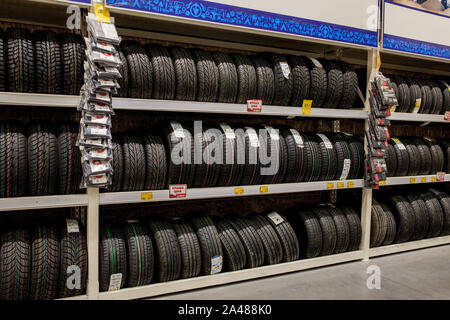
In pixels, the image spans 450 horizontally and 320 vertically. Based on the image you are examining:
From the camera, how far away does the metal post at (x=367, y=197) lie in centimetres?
363

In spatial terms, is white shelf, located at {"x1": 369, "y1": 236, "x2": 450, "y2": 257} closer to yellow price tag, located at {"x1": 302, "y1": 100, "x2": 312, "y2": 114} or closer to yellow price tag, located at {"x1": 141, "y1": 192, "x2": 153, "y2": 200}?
yellow price tag, located at {"x1": 302, "y1": 100, "x2": 312, "y2": 114}

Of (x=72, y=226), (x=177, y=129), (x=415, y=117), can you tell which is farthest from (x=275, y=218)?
(x=415, y=117)

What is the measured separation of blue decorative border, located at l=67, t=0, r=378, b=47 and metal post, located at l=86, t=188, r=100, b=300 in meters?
1.32

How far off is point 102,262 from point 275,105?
1.88 metres

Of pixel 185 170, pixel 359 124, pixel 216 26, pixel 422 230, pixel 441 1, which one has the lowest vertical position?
pixel 422 230

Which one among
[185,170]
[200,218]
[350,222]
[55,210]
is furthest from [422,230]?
[55,210]

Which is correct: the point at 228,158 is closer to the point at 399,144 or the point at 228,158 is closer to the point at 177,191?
the point at 177,191

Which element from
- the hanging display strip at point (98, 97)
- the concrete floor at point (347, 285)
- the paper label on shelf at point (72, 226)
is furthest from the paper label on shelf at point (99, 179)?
the concrete floor at point (347, 285)

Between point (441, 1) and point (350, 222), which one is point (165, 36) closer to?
point (350, 222)

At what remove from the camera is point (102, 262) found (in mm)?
2598

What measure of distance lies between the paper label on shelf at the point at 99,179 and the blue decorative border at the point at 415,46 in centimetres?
290

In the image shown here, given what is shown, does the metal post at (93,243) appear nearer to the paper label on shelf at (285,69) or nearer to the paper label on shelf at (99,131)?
the paper label on shelf at (99,131)

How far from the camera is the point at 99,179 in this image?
8.00 feet

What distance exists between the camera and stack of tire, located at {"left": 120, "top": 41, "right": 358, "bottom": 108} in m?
2.72
